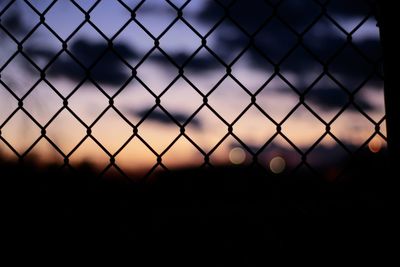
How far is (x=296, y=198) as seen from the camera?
177cm

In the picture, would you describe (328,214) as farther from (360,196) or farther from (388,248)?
(388,248)

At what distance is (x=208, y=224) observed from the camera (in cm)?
172

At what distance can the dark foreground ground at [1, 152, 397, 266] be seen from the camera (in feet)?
5.27

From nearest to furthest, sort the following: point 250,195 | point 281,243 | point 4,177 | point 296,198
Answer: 1. point 281,243
2. point 296,198
3. point 4,177
4. point 250,195

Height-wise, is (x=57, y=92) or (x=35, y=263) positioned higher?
(x=57, y=92)

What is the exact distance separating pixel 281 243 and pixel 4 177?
1114 millimetres

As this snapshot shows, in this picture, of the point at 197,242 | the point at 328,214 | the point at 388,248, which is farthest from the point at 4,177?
the point at 388,248

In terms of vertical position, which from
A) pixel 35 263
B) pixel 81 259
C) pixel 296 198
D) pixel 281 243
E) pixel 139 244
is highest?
pixel 296 198

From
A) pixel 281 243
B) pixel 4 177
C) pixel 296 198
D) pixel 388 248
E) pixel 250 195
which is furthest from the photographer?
pixel 250 195

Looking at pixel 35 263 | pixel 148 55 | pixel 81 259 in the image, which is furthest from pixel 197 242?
pixel 148 55

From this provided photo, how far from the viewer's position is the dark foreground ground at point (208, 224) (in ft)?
5.27

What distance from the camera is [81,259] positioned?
1630 mm

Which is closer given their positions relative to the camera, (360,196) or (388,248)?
(388,248)

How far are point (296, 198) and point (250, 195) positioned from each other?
388 mm
